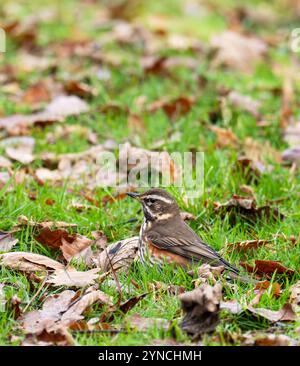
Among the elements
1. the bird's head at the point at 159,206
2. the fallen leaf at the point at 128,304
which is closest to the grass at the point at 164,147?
the fallen leaf at the point at 128,304

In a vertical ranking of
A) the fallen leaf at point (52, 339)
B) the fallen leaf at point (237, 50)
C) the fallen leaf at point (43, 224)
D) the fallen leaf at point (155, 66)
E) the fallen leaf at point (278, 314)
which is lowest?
the fallen leaf at point (52, 339)

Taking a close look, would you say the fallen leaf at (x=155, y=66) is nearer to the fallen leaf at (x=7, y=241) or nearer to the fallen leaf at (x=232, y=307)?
the fallen leaf at (x=7, y=241)

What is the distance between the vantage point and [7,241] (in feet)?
19.9

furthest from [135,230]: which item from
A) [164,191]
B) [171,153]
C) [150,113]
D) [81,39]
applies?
[81,39]

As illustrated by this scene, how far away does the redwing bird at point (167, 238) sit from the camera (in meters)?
5.84

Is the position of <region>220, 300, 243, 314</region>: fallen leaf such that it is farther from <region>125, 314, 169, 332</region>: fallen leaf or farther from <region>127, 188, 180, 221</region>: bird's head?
<region>127, 188, 180, 221</region>: bird's head

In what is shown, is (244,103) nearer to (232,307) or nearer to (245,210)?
(245,210)

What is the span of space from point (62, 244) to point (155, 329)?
4.91 feet

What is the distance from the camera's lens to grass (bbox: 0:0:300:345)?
5137mm

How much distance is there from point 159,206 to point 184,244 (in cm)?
46

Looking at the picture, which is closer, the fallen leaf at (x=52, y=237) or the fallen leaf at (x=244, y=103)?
the fallen leaf at (x=52, y=237)

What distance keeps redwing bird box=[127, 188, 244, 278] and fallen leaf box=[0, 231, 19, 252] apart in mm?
969

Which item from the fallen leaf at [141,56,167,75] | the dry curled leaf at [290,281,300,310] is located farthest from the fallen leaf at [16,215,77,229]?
the fallen leaf at [141,56,167,75]
